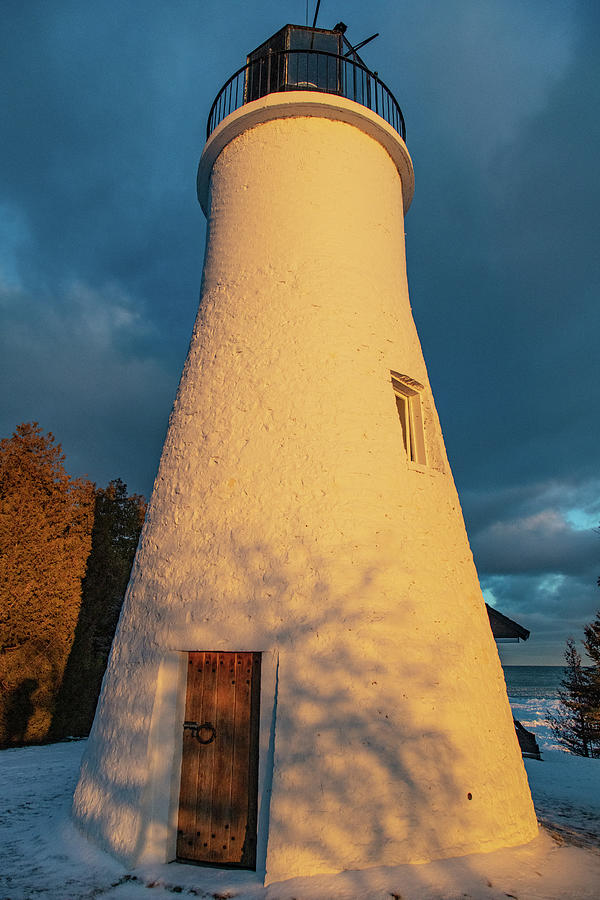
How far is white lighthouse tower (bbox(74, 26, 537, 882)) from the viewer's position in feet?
14.2

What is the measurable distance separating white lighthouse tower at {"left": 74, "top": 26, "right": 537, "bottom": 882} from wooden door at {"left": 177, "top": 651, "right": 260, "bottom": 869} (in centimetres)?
2

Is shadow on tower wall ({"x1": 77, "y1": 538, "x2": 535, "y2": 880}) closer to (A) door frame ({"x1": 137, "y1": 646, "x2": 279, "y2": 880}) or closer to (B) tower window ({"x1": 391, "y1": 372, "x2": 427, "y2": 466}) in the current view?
(A) door frame ({"x1": 137, "y1": 646, "x2": 279, "y2": 880})

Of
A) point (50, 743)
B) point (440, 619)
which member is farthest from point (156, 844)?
point (50, 743)

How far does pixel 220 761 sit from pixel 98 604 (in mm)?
9623

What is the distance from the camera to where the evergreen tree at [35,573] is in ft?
36.1

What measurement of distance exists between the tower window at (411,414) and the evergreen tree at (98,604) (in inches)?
366

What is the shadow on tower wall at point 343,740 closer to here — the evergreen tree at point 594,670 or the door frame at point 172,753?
the door frame at point 172,753

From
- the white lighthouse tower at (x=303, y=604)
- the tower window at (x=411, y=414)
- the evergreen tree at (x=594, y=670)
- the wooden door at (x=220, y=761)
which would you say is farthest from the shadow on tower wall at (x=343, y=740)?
the evergreen tree at (x=594, y=670)

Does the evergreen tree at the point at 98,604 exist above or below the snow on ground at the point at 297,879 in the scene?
above

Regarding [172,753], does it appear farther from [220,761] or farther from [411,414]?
[411,414]

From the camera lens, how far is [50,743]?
36.7 ft

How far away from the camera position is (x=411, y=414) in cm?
651

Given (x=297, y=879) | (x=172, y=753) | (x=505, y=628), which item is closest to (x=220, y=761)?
(x=172, y=753)

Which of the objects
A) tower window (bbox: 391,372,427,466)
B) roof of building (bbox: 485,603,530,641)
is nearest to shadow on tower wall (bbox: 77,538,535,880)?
Answer: tower window (bbox: 391,372,427,466)
